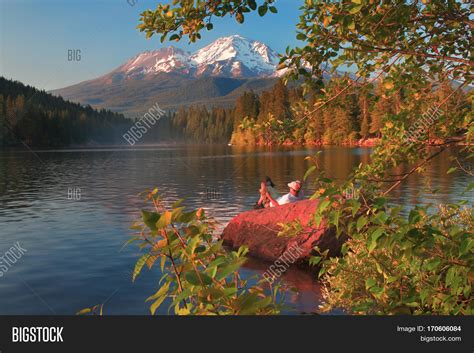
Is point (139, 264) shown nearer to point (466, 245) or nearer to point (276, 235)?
point (466, 245)

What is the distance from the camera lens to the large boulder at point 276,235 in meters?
13.9

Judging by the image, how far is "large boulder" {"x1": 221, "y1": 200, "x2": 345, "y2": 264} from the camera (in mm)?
13914

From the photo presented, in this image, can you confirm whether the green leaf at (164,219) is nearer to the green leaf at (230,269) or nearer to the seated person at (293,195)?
the green leaf at (230,269)

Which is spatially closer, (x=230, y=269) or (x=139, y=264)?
(x=230, y=269)

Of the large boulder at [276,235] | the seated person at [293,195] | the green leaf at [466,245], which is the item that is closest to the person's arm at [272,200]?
the seated person at [293,195]

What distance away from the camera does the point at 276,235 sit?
15523 mm

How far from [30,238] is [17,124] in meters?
144

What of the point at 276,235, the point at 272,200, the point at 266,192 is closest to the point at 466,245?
the point at 276,235

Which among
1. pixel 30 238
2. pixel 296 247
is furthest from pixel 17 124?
pixel 296 247

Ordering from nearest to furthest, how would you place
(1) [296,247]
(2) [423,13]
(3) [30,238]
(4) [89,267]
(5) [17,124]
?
(2) [423,13], (1) [296,247], (4) [89,267], (3) [30,238], (5) [17,124]

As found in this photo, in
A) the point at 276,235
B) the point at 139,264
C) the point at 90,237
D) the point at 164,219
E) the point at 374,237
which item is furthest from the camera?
the point at 90,237

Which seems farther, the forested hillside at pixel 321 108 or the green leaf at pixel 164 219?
the forested hillside at pixel 321 108

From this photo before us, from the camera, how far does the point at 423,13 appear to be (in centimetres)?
548
